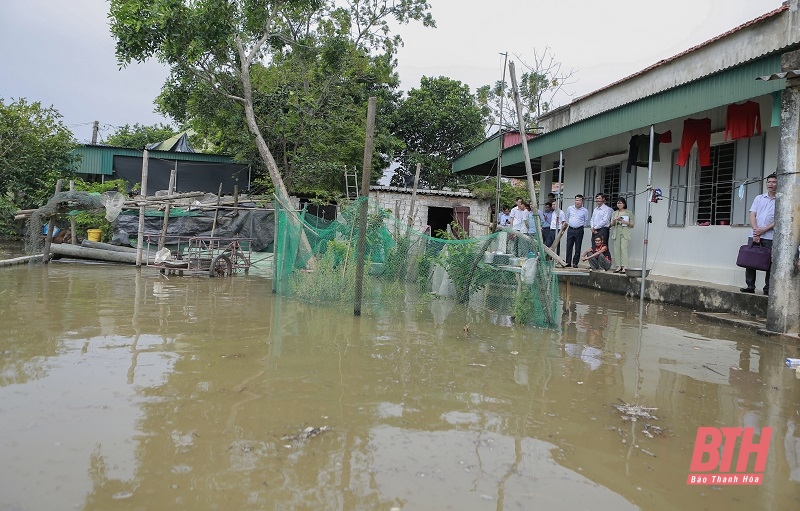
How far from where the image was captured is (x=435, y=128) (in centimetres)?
2644

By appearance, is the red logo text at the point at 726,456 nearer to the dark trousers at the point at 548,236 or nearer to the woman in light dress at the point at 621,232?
the woman in light dress at the point at 621,232

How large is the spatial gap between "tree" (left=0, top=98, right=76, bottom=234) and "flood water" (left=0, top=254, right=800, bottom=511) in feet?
48.2

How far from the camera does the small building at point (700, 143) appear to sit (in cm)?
819

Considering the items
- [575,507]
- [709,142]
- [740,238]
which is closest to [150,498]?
[575,507]

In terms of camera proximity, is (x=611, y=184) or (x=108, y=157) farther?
(x=108, y=157)

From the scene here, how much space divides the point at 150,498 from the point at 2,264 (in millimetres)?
13179

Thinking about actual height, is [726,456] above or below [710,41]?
below

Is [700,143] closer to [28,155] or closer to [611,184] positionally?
[611,184]

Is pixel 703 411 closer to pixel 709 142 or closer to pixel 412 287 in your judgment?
pixel 412 287

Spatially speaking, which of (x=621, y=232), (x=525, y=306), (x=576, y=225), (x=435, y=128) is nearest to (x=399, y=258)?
(x=525, y=306)

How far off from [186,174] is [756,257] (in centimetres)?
2032

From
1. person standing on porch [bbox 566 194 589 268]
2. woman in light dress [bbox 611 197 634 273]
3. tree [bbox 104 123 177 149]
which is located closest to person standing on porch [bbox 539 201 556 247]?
person standing on porch [bbox 566 194 589 268]

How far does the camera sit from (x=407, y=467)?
10.3 feet

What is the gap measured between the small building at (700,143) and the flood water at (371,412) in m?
2.95
